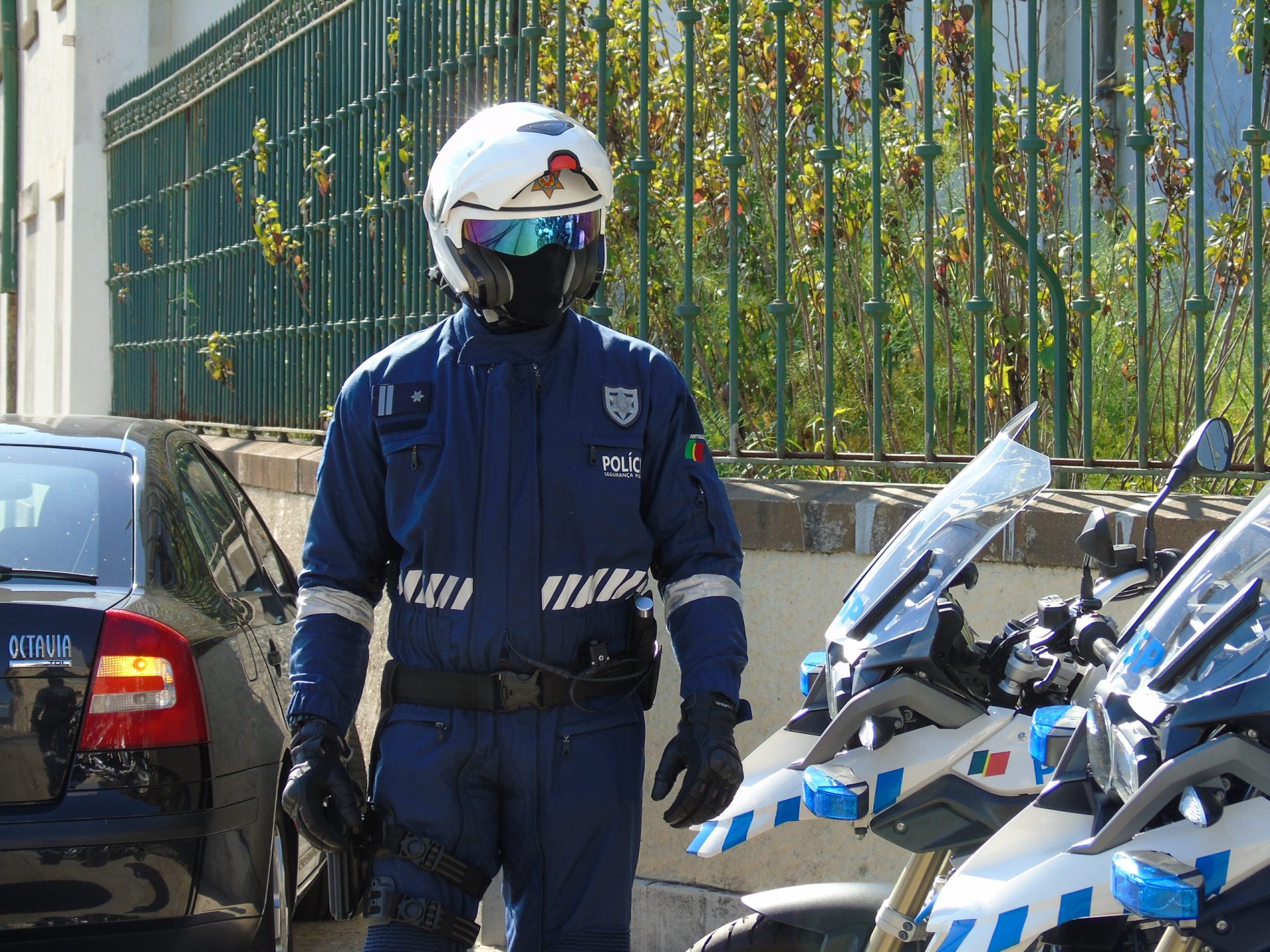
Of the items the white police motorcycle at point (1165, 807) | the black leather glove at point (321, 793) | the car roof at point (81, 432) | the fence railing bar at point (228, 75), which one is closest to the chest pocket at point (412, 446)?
the black leather glove at point (321, 793)

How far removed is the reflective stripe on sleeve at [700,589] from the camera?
8.71 feet

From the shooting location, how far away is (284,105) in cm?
707

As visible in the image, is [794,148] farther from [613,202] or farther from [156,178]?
[156,178]

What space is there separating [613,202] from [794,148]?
2.11ft

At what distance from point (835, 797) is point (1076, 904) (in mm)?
514

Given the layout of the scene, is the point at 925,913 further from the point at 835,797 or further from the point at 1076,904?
the point at 1076,904

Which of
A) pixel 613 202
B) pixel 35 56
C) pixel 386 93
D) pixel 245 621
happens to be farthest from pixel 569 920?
pixel 35 56

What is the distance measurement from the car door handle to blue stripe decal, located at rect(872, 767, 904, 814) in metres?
1.98

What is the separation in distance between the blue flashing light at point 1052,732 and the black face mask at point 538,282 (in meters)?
1.10

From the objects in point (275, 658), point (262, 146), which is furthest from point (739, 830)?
point (262, 146)

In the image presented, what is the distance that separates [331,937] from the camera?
4543 mm

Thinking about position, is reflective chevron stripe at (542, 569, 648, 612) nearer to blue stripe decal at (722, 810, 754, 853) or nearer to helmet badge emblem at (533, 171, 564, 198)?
blue stripe decal at (722, 810, 754, 853)

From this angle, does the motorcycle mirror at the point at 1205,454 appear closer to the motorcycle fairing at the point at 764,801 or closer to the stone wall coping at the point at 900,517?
the motorcycle fairing at the point at 764,801

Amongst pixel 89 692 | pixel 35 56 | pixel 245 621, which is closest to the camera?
pixel 89 692
